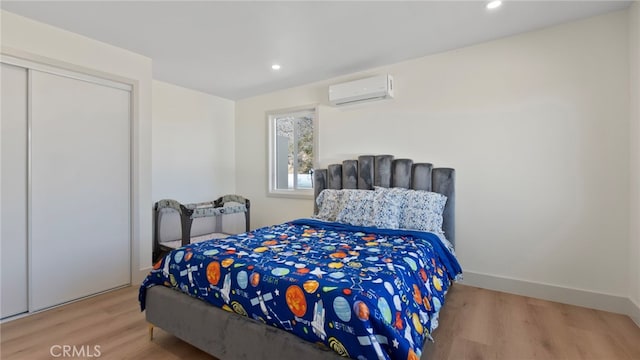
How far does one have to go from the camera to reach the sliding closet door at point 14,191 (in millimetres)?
2330

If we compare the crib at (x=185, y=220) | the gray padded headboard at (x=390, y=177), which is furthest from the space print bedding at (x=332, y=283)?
the crib at (x=185, y=220)

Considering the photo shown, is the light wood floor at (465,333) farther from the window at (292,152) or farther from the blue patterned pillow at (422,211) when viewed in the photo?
the window at (292,152)

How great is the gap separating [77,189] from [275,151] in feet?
8.28

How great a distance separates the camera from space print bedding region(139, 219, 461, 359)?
1.30 meters

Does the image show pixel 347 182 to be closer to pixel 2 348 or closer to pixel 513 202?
pixel 513 202

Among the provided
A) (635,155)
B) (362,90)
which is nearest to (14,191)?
(362,90)

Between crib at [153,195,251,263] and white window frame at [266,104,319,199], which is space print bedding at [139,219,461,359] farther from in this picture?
white window frame at [266,104,319,199]

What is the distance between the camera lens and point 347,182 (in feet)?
11.8

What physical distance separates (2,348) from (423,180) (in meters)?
3.57

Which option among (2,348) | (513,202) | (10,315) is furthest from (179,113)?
(513,202)

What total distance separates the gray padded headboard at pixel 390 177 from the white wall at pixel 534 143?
0.15 m

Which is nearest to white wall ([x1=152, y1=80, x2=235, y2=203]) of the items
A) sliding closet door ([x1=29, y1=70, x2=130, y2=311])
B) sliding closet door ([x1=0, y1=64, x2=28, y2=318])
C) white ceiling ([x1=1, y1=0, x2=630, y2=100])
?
white ceiling ([x1=1, y1=0, x2=630, y2=100])

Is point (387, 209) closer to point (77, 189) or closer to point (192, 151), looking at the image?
point (77, 189)

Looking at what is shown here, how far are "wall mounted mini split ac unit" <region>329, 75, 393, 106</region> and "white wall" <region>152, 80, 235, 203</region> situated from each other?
2.07 metres
